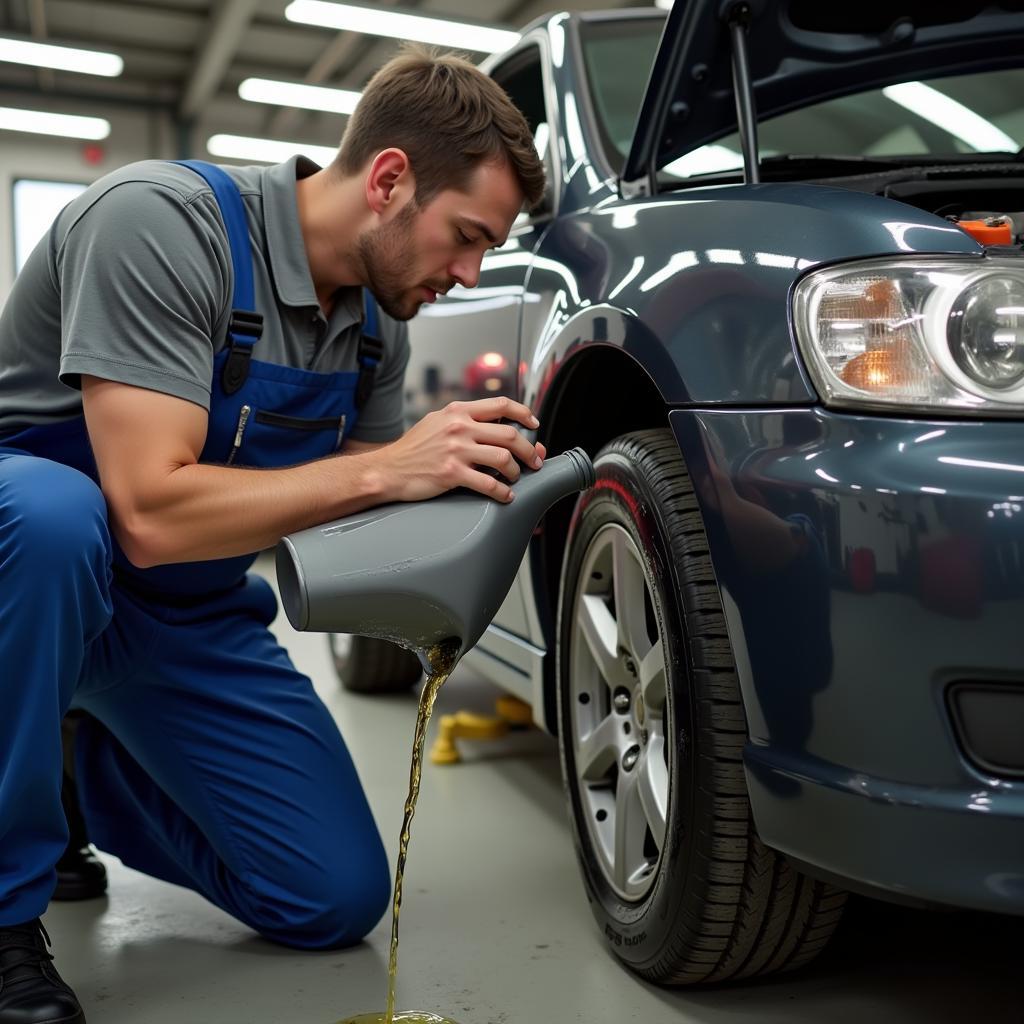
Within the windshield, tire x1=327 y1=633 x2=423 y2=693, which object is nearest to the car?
the windshield

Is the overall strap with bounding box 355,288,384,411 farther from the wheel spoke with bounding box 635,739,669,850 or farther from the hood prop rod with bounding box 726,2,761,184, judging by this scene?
the wheel spoke with bounding box 635,739,669,850

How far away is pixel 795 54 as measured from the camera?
170 cm

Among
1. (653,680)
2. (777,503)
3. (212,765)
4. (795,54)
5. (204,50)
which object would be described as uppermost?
(204,50)

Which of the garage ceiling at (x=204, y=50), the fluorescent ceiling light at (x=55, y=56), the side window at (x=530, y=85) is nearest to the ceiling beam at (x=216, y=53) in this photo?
the garage ceiling at (x=204, y=50)

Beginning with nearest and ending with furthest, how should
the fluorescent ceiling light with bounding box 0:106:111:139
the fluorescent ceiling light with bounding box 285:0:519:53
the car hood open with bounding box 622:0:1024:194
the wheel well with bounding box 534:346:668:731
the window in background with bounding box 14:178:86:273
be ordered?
1. the car hood open with bounding box 622:0:1024:194
2. the wheel well with bounding box 534:346:668:731
3. the fluorescent ceiling light with bounding box 285:0:519:53
4. the fluorescent ceiling light with bounding box 0:106:111:139
5. the window in background with bounding box 14:178:86:273

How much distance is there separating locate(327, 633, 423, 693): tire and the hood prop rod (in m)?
1.88

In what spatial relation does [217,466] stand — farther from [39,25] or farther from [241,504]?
[39,25]

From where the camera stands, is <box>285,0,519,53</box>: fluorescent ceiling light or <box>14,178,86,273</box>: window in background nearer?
<box>285,0,519,53</box>: fluorescent ceiling light

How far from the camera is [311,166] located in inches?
72.4

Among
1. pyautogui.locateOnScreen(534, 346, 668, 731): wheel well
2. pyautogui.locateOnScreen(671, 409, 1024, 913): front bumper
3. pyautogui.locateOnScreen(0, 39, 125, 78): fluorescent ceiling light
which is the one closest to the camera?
pyautogui.locateOnScreen(671, 409, 1024, 913): front bumper

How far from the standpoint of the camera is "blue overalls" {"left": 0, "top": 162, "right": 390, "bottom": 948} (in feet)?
4.78

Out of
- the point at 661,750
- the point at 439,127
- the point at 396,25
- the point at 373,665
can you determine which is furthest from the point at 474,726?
the point at 396,25

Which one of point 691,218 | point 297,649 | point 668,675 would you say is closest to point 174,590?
point 668,675

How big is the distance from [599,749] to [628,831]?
13cm
